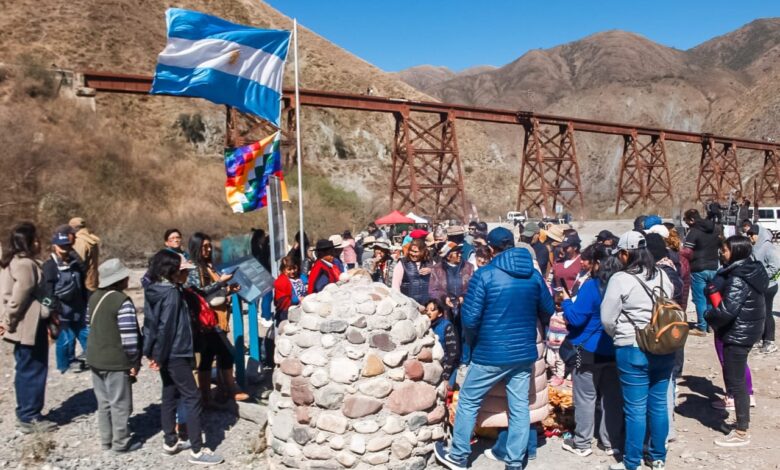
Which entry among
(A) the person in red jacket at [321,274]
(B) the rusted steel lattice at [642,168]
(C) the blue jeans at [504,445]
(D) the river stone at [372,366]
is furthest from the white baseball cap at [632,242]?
(B) the rusted steel lattice at [642,168]

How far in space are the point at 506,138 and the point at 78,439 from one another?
68499 millimetres

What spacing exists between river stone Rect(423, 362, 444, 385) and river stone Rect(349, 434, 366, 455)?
0.59 metres

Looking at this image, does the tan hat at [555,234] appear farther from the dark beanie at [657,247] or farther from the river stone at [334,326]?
the river stone at [334,326]

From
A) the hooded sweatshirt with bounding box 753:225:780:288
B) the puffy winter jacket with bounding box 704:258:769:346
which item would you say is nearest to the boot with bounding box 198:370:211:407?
the puffy winter jacket with bounding box 704:258:769:346

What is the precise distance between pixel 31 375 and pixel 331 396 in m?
2.69

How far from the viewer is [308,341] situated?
366 cm

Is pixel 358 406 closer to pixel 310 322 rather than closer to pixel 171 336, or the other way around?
pixel 310 322

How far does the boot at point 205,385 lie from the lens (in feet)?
15.4

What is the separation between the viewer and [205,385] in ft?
15.6

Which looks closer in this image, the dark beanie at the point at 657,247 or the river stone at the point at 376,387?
the river stone at the point at 376,387

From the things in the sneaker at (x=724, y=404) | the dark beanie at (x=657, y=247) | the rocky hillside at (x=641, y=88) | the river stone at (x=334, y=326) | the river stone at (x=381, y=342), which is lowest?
the sneaker at (x=724, y=404)

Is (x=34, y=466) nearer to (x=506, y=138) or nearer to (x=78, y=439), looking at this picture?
(x=78, y=439)

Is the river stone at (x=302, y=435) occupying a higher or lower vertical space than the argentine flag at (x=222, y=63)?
lower

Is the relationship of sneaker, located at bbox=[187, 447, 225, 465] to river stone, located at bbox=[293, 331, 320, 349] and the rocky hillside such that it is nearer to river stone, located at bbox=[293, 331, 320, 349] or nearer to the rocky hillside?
river stone, located at bbox=[293, 331, 320, 349]
